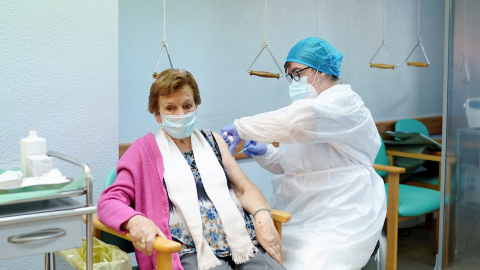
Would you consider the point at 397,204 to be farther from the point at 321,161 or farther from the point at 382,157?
the point at 321,161

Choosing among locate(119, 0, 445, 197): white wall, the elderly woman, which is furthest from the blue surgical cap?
locate(119, 0, 445, 197): white wall

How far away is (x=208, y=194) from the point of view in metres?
2.08

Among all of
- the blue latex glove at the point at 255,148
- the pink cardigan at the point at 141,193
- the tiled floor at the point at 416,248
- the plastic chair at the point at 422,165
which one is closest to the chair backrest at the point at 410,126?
→ the plastic chair at the point at 422,165

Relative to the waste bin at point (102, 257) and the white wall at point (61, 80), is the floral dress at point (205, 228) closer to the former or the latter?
the waste bin at point (102, 257)

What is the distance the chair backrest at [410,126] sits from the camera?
420 centimetres

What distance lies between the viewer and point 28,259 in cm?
212

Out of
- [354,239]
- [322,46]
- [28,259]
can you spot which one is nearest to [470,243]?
[354,239]

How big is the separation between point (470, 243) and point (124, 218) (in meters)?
2.14

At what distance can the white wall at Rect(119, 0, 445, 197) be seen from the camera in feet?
9.02

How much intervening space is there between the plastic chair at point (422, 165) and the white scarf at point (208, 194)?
79.3 inches

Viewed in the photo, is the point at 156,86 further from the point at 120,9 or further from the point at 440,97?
the point at 440,97

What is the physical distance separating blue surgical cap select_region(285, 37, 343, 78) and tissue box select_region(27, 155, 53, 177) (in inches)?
48.8

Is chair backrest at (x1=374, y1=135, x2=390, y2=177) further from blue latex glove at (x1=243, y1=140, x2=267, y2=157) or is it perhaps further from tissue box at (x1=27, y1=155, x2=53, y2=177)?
tissue box at (x1=27, y1=155, x2=53, y2=177)

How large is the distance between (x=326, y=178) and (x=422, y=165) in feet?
6.82
